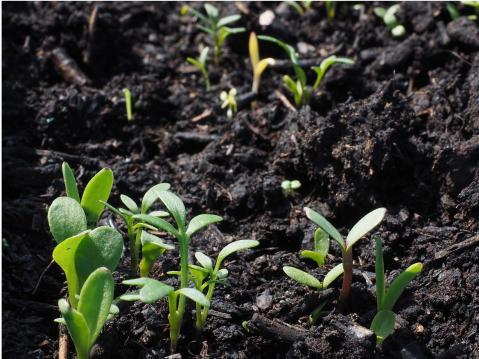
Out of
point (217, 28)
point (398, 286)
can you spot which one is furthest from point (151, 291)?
point (217, 28)

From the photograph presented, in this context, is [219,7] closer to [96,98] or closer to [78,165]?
[96,98]

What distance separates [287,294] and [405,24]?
1564mm

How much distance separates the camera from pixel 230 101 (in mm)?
2557

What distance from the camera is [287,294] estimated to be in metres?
1.78

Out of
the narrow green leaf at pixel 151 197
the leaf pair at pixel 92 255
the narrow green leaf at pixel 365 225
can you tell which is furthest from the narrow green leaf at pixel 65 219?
the narrow green leaf at pixel 365 225

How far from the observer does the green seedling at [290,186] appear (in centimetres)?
215

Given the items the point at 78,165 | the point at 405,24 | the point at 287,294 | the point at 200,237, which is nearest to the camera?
the point at 287,294

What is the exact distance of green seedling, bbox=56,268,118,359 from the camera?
4.73ft

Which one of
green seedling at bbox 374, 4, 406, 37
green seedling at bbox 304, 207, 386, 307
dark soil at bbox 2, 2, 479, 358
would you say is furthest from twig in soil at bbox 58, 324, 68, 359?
green seedling at bbox 374, 4, 406, 37

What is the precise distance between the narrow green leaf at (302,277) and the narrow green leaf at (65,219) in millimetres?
510

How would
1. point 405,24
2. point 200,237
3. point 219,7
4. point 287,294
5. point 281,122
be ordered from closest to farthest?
point 287,294, point 200,237, point 281,122, point 405,24, point 219,7

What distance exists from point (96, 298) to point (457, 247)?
0.95 metres

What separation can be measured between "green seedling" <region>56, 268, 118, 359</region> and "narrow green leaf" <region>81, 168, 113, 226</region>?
0.33m

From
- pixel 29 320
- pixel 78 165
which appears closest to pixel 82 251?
pixel 29 320
